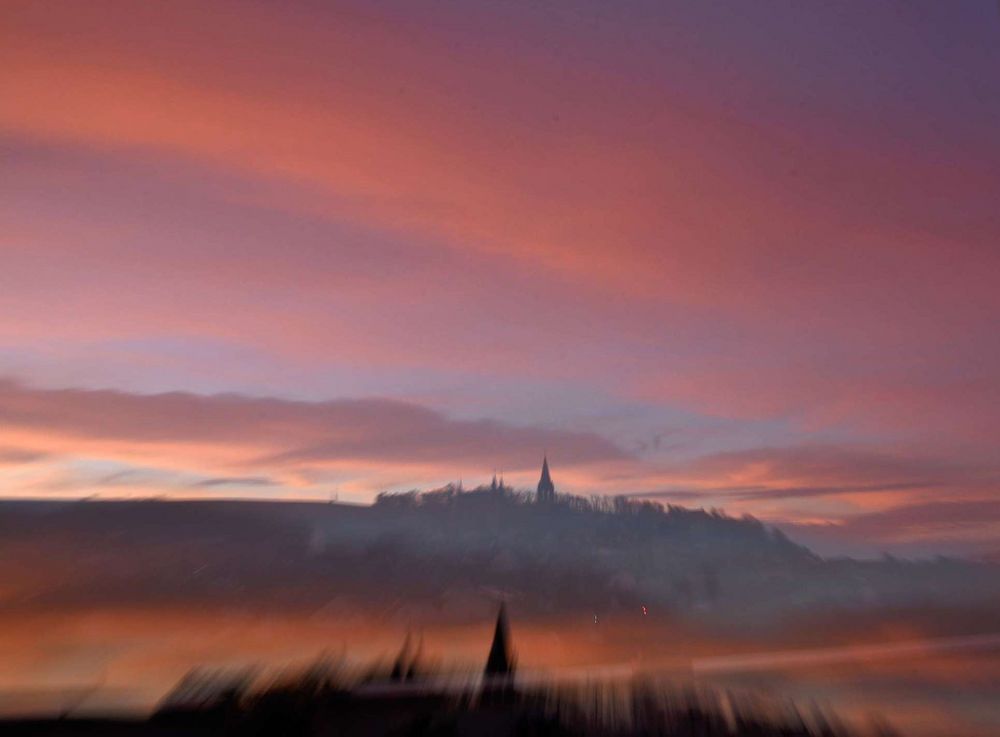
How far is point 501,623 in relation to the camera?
53781mm

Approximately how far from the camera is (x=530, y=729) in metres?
37.3

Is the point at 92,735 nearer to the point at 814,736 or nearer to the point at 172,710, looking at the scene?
the point at 172,710

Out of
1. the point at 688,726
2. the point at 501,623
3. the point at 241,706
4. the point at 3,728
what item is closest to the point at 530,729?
the point at 688,726

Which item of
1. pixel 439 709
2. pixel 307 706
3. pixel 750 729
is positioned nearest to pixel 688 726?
pixel 750 729

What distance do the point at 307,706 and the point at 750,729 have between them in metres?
20.0

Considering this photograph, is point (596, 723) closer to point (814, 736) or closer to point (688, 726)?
point (688, 726)

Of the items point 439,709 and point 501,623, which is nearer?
point 439,709

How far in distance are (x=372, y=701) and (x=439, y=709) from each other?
4.26m

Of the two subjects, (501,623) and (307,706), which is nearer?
(307,706)

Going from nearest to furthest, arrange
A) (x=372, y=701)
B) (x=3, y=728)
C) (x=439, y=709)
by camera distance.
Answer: (x=3, y=728) → (x=439, y=709) → (x=372, y=701)

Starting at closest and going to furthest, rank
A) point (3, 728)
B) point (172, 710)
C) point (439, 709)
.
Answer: point (3, 728), point (172, 710), point (439, 709)

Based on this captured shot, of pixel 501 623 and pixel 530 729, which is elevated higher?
pixel 501 623

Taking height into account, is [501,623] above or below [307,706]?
above

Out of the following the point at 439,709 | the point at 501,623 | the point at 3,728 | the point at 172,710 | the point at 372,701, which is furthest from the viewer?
the point at 501,623
